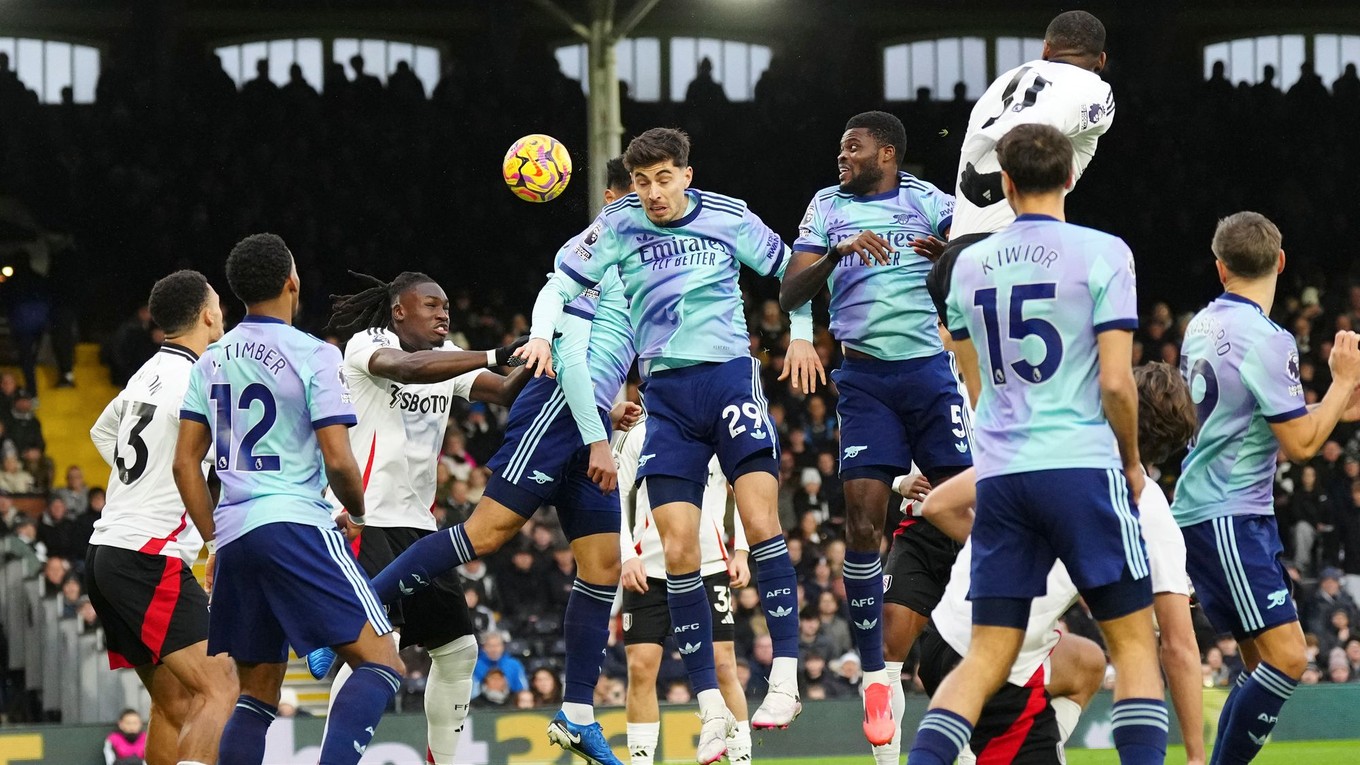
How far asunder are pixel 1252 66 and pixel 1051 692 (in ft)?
74.0

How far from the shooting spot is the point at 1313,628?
1585 cm

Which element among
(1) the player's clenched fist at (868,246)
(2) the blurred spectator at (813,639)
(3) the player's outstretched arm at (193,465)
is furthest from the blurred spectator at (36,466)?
(1) the player's clenched fist at (868,246)

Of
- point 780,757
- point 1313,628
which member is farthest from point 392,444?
point 1313,628

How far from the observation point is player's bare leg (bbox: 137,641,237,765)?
680cm

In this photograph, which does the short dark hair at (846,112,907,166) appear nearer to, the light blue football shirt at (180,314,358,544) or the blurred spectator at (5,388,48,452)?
the light blue football shirt at (180,314,358,544)

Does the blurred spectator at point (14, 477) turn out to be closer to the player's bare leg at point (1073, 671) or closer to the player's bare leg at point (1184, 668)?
the player's bare leg at point (1073, 671)

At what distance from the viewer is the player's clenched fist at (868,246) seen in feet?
21.2

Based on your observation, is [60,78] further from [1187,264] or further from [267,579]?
[267,579]

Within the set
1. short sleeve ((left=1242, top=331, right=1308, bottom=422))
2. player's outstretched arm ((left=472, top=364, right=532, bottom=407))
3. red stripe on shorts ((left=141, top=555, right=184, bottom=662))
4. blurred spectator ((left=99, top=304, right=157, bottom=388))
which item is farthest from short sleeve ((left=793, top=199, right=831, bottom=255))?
blurred spectator ((left=99, top=304, right=157, bottom=388))

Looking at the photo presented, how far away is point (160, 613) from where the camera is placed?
729 centimetres

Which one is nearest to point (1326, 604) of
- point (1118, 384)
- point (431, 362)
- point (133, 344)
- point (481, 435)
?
point (481, 435)

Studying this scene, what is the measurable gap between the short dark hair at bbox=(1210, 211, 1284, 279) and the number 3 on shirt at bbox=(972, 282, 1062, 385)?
1863 mm

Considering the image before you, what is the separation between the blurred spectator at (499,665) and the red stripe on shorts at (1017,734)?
911 centimetres

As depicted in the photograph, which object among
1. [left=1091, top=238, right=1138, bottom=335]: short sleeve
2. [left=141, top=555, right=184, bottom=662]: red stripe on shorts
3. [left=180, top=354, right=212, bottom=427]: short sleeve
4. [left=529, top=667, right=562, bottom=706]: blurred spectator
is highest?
[left=1091, top=238, right=1138, bottom=335]: short sleeve
